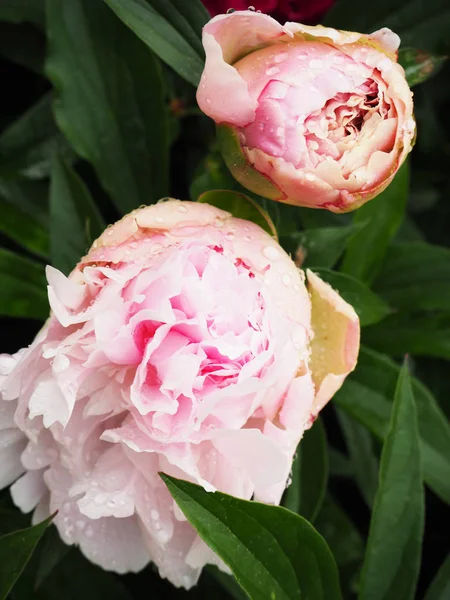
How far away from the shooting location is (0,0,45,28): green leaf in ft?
2.25

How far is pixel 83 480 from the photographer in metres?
0.47

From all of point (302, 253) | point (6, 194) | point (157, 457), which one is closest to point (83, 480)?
point (157, 457)

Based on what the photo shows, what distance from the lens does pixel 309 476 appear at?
0.68 m

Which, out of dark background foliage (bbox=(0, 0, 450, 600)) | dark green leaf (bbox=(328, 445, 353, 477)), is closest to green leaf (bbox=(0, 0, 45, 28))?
dark background foliage (bbox=(0, 0, 450, 600))

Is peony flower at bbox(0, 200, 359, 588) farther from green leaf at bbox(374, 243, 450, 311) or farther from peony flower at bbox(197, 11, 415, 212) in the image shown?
green leaf at bbox(374, 243, 450, 311)

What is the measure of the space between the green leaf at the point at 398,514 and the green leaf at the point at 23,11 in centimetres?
49

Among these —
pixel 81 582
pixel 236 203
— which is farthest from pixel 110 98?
pixel 81 582

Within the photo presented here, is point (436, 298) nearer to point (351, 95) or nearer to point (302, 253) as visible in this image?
point (302, 253)

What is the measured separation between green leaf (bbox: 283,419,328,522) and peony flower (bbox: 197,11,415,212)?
29cm

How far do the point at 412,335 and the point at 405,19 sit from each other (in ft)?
1.11

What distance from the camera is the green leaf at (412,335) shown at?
0.78m

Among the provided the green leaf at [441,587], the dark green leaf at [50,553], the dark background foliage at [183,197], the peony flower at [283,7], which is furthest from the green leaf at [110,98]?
the green leaf at [441,587]

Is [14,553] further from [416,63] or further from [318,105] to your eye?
[416,63]

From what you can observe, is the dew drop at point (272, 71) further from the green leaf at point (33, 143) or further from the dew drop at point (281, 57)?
the green leaf at point (33, 143)
